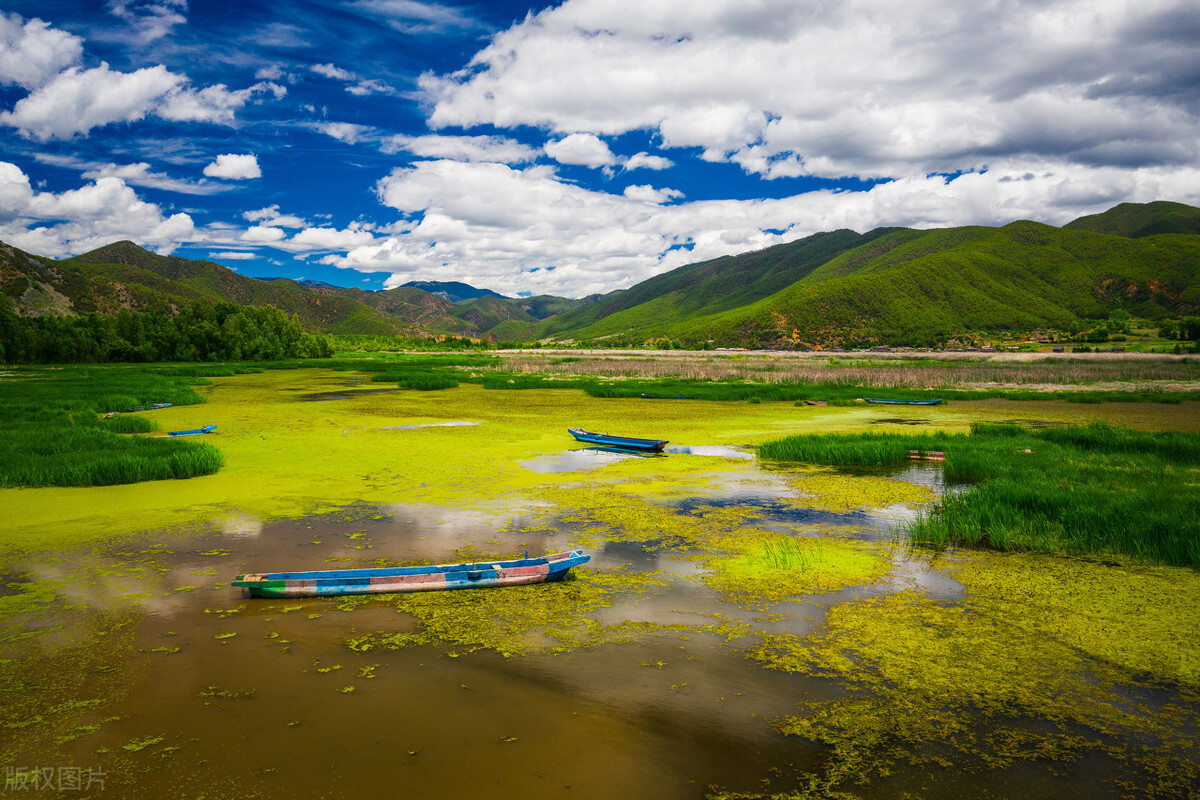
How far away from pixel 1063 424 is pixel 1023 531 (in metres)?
16.9

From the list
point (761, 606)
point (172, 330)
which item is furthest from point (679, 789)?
point (172, 330)

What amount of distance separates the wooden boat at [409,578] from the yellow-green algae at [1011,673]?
10.3 feet

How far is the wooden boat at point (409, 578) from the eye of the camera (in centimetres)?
783

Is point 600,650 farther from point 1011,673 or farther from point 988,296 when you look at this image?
point 988,296

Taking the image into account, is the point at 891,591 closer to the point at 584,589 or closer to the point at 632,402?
the point at 584,589

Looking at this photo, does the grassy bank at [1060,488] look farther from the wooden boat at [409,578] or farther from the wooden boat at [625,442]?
the wooden boat at [409,578]

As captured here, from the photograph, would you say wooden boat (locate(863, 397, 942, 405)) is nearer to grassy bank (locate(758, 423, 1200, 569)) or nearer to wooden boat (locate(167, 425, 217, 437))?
grassy bank (locate(758, 423, 1200, 569))

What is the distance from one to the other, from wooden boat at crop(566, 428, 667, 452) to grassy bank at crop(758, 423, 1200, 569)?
10.6ft

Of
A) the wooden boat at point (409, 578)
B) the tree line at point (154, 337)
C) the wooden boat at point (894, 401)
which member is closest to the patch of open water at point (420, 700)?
the wooden boat at point (409, 578)

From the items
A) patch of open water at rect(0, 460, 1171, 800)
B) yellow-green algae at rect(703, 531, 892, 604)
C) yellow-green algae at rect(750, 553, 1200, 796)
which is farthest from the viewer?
yellow-green algae at rect(703, 531, 892, 604)

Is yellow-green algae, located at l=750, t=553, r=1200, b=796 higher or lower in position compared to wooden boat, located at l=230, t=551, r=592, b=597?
lower

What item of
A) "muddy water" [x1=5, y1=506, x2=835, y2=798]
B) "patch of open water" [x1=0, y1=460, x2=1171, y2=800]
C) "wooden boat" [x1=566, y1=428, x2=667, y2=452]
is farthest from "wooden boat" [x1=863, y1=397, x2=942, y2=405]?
"muddy water" [x1=5, y1=506, x2=835, y2=798]

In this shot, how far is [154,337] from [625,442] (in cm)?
8746

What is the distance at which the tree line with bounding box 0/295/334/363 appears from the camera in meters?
71.6
